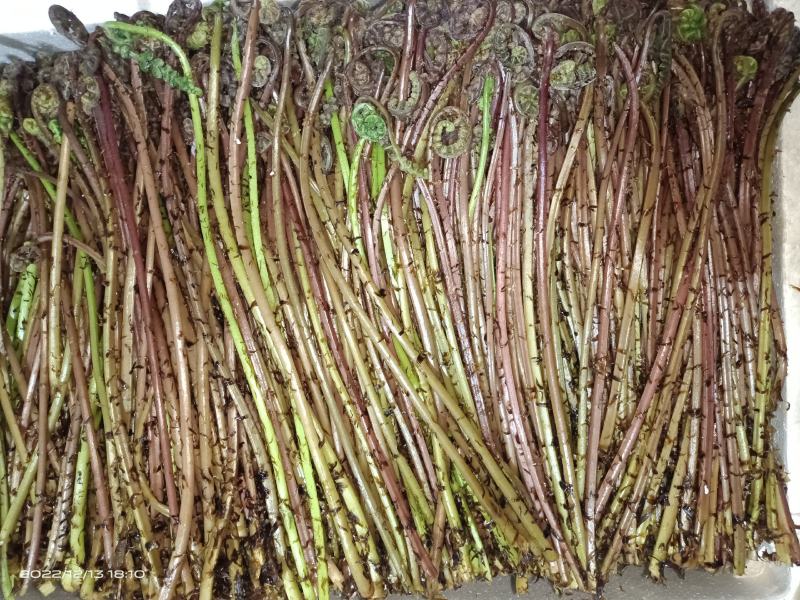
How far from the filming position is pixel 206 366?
1114mm

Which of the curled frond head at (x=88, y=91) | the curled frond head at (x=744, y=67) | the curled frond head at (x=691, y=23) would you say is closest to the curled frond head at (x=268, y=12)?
the curled frond head at (x=88, y=91)

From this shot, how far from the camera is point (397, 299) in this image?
44.4 inches

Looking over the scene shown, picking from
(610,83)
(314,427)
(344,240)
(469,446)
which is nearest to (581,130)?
(610,83)

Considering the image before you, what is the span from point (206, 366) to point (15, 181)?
1.98ft

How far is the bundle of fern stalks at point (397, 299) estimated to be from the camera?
1.08m

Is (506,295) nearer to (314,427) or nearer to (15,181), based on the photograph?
(314,427)

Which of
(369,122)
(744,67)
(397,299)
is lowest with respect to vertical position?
(397,299)

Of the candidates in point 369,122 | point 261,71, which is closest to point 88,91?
point 261,71

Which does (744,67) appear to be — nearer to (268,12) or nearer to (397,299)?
(397,299)

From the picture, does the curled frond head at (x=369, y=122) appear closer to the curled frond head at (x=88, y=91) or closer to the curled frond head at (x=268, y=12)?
the curled frond head at (x=268, y=12)

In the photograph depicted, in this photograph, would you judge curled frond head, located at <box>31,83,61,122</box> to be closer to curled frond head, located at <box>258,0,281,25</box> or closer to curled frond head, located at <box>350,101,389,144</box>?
curled frond head, located at <box>258,0,281,25</box>

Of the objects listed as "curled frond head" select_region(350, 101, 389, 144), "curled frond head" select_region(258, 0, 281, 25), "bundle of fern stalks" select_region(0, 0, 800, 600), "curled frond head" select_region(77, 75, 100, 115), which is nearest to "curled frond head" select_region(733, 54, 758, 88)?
"bundle of fern stalks" select_region(0, 0, 800, 600)

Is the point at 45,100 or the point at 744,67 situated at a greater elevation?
the point at 744,67

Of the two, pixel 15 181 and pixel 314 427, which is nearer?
pixel 314 427
